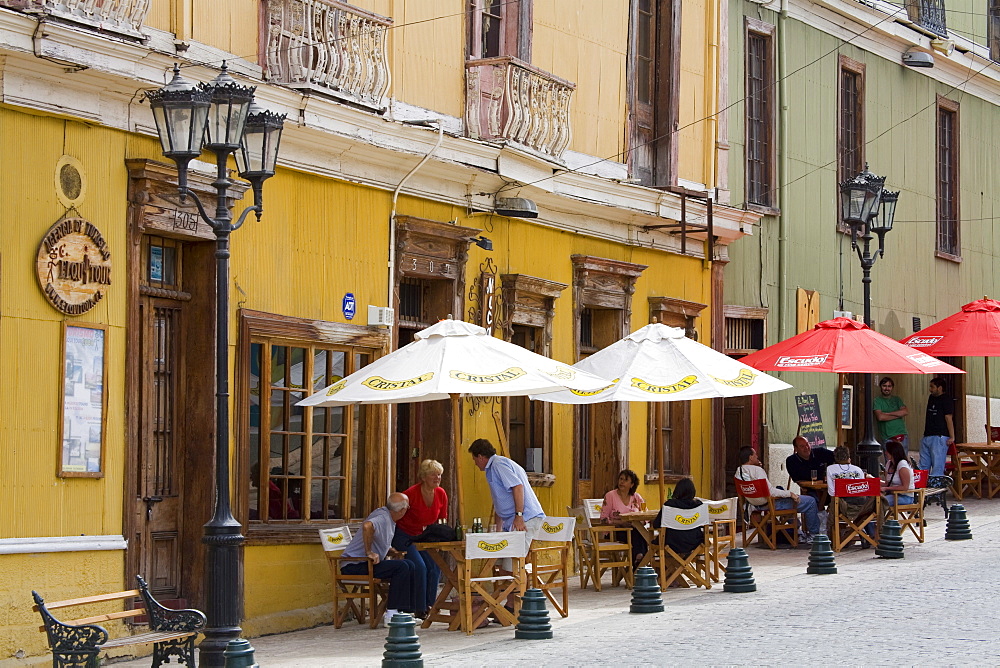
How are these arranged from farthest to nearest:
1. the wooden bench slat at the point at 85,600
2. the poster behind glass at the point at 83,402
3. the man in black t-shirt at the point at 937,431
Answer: the man in black t-shirt at the point at 937,431 → the poster behind glass at the point at 83,402 → the wooden bench slat at the point at 85,600

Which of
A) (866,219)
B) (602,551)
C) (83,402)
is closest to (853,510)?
(602,551)

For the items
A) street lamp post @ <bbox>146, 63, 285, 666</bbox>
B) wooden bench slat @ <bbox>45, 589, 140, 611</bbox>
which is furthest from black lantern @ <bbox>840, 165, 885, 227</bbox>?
wooden bench slat @ <bbox>45, 589, 140, 611</bbox>

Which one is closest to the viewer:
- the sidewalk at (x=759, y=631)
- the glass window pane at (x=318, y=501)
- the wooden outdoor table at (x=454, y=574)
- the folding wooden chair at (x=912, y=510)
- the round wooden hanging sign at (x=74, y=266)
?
the sidewalk at (x=759, y=631)

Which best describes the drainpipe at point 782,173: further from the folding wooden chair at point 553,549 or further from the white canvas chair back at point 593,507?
the folding wooden chair at point 553,549

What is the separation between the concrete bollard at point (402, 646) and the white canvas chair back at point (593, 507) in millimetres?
6181

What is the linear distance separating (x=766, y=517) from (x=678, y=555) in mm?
3477

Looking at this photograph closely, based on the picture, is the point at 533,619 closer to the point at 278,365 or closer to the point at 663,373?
the point at 278,365

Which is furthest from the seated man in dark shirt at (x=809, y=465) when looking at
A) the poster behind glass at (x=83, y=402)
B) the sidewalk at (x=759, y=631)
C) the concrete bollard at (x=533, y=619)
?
the poster behind glass at (x=83, y=402)

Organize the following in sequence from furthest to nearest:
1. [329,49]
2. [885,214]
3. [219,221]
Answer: [885,214] → [329,49] → [219,221]

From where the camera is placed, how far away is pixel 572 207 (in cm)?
1764

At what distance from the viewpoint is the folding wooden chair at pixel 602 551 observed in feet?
50.3

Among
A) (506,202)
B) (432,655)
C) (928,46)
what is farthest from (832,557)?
(928,46)

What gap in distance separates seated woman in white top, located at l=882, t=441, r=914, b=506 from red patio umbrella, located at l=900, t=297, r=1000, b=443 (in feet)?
12.0

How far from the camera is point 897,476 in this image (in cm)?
1819
